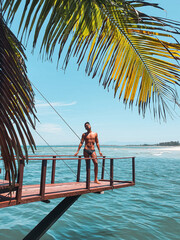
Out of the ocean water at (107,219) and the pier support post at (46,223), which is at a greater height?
the pier support post at (46,223)

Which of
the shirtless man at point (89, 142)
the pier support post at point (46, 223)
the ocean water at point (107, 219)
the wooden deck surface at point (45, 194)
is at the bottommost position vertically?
the ocean water at point (107, 219)

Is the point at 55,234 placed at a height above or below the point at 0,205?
below

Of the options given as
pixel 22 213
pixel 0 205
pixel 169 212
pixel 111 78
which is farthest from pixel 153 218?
pixel 111 78

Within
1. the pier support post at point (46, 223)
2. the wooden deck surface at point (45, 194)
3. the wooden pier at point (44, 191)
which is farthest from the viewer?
the pier support post at point (46, 223)

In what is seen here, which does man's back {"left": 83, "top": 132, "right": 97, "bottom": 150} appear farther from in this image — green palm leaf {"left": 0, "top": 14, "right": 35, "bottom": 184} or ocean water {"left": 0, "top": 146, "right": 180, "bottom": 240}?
green palm leaf {"left": 0, "top": 14, "right": 35, "bottom": 184}

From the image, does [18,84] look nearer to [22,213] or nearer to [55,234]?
[55,234]

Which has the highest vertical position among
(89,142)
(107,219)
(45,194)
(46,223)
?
(89,142)

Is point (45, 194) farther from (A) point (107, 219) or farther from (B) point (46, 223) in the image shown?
(A) point (107, 219)

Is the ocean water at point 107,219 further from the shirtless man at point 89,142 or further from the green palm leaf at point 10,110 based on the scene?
the green palm leaf at point 10,110

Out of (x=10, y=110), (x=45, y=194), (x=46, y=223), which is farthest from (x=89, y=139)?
(x=10, y=110)

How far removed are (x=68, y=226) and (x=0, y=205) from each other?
617 centimetres

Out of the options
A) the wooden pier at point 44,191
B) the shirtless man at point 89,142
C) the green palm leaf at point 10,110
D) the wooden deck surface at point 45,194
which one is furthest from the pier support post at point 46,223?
the green palm leaf at point 10,110

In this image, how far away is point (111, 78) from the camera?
8.38 ft

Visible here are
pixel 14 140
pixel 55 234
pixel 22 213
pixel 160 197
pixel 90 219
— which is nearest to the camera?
pixel 14 140
